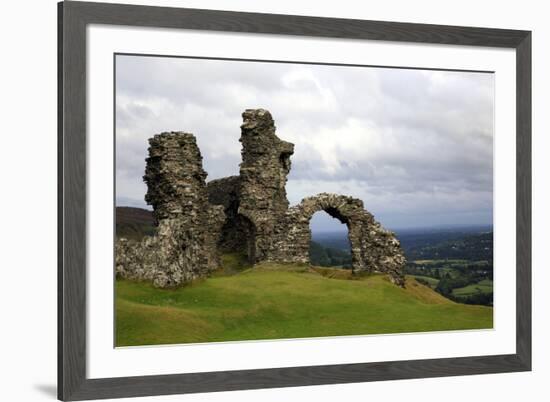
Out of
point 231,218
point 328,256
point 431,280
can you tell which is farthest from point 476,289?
point 231,218

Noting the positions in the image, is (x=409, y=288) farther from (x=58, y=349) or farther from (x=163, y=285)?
(x=58, y=349)

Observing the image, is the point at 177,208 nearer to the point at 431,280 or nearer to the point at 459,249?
the point at 431,280

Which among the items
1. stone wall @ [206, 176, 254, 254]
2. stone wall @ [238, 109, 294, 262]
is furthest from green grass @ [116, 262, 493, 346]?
stone wall @ [206, 176, 254, 254]

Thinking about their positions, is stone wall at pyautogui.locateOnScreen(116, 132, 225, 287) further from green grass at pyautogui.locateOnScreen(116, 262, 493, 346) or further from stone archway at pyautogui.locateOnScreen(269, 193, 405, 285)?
stone archway at pyautogui.locateOnScreen(269, 193, 405, 285)

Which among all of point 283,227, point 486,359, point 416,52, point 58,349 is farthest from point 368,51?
point 283,227

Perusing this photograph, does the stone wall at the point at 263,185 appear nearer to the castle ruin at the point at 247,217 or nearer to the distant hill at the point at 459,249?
the castle ruin at the point at 247,217

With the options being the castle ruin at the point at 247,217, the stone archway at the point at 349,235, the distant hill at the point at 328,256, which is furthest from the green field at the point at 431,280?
the distant hill at the point at 328,256
